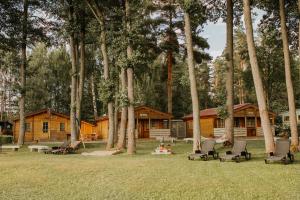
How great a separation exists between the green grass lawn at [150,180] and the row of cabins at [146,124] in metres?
21.3

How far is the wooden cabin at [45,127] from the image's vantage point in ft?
111

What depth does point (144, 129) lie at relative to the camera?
35219 millimetres

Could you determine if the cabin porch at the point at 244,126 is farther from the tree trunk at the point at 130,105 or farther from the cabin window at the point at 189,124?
the tree trunk at the point at 130,105

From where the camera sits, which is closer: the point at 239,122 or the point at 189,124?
the point at 239,122

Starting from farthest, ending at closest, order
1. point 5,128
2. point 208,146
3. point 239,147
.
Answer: point 5,128 → point 208,146 → point 239,147

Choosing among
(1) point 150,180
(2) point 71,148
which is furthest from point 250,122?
(1) point 150,180

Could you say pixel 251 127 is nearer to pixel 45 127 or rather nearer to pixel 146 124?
pixel 146 124

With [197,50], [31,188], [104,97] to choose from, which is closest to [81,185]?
[31,188]

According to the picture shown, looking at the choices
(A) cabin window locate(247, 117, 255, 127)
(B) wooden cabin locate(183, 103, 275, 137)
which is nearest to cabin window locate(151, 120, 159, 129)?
(B) wooden cabin locate(183, 103, 275, 137)

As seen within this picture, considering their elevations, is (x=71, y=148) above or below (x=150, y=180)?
above

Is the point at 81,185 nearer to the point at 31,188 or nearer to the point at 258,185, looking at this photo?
the point at 31,188

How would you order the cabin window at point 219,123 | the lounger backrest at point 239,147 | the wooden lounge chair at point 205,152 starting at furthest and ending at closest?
the cabin window at point 219,123 < the wooden lounge chair at point 205,152 < the lounger backrest at point 239,147

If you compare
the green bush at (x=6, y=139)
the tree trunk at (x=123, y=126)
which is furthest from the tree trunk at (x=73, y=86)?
the green bush at (x=6, y=139)

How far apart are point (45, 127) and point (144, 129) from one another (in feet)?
30.9
